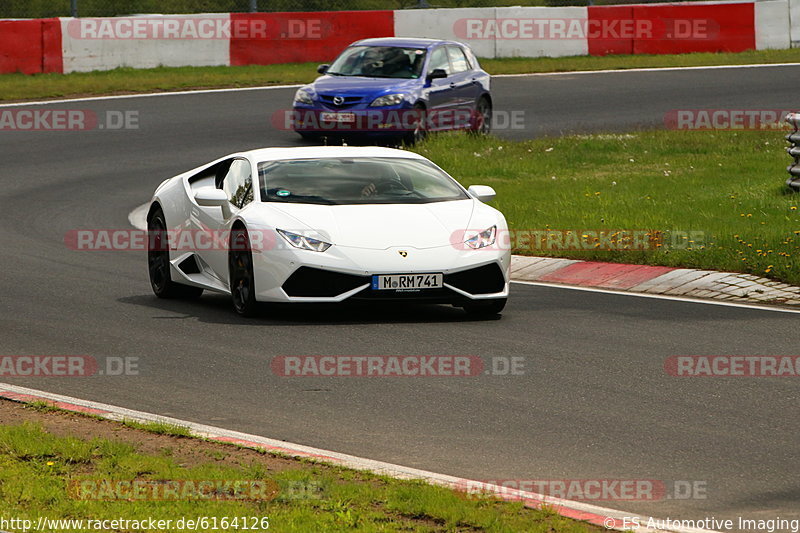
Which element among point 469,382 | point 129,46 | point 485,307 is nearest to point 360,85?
point 129,46

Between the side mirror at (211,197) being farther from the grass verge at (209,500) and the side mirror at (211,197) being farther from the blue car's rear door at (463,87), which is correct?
the blue car's rear door at (463,87)

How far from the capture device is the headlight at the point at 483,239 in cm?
1120

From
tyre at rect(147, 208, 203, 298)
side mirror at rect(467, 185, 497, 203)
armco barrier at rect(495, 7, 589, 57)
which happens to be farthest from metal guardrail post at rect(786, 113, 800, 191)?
armco barrier at rect(495, 7, 589, 57)

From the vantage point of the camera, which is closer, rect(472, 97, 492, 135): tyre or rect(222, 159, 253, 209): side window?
rect(222, 159, 253, 209): side window

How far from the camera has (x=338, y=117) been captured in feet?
74.1

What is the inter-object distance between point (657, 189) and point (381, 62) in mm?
7105

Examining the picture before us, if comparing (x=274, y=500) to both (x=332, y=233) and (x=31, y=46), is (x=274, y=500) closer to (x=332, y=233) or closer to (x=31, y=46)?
(x=332, y=233)

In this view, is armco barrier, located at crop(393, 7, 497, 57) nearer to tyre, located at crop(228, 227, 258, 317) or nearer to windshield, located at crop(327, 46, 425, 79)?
windshield, located at crop(327, 46, 425, 79)

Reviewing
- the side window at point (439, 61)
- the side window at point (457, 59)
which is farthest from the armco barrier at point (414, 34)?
the side window at point (439, 61)

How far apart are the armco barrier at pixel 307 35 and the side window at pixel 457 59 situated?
625cm

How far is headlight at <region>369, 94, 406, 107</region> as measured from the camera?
22484 mm

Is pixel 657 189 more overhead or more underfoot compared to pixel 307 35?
Answer: more underfoot

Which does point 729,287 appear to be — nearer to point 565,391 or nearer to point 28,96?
point 565,391

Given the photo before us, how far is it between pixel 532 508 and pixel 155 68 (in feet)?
81.8
